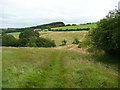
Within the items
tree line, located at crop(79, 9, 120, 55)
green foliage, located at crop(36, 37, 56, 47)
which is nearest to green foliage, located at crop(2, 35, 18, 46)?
green foliage, located at crop(36, 37, 56, 47)

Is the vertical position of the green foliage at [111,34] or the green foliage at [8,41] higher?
the green foliage at [111,34]

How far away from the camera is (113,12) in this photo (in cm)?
2128

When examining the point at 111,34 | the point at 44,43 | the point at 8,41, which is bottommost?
the point at 44,43

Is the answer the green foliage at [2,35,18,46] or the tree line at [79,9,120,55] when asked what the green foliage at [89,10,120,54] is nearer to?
the tree line at [79,9,120,55]

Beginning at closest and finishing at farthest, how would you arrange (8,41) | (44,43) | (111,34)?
(111,34) < (8,41) < (44,43)

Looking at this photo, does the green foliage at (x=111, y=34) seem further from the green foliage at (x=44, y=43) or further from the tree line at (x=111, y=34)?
the green foliage at (x=44, y=43)

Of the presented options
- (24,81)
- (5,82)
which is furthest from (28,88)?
(5,82)

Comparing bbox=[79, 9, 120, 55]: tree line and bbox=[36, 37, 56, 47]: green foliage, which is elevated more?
bbox=[79, 9, 120, 55]: tree line

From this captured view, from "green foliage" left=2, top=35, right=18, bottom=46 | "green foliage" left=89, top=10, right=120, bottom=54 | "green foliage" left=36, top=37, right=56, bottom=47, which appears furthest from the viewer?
"green foliage" left=36, top=37, right=56, bottom=47

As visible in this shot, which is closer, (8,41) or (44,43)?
(8,41)

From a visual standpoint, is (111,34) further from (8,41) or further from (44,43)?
(8,41)

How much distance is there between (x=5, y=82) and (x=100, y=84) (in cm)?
732

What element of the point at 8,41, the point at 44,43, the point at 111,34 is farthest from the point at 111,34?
the point at 8,41

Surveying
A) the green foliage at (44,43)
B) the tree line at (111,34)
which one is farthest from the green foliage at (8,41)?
the tree line at (111,34)
